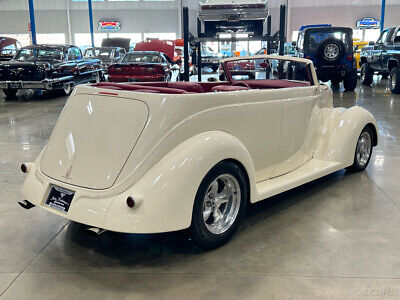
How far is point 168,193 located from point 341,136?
2.34m

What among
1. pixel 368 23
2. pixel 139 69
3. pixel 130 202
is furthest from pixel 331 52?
pixel 368 23

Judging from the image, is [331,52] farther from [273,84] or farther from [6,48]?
[6,48]

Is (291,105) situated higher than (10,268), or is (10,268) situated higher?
(291,105)

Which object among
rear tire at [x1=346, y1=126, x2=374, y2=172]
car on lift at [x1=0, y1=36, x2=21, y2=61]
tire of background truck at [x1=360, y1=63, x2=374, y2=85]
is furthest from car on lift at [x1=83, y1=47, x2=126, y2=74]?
rear tire at [x1=346, y1=126, x2=374, y2=172]

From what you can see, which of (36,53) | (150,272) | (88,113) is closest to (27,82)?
(36,53)

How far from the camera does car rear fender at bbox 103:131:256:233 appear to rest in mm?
2346

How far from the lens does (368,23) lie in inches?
1203

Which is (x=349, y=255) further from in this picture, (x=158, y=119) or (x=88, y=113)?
(x=88, y=113)

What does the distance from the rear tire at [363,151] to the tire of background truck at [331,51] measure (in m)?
7.75

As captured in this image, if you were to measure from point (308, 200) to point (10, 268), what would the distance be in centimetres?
247

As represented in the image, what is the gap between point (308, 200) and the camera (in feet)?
11.9

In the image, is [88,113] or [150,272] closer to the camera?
[150,272]

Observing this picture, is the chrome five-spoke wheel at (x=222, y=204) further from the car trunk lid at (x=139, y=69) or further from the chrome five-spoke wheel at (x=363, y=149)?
the car trunk lid at (x=139, y=69)

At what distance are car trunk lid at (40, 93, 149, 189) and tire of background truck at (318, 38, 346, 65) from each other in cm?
1005
